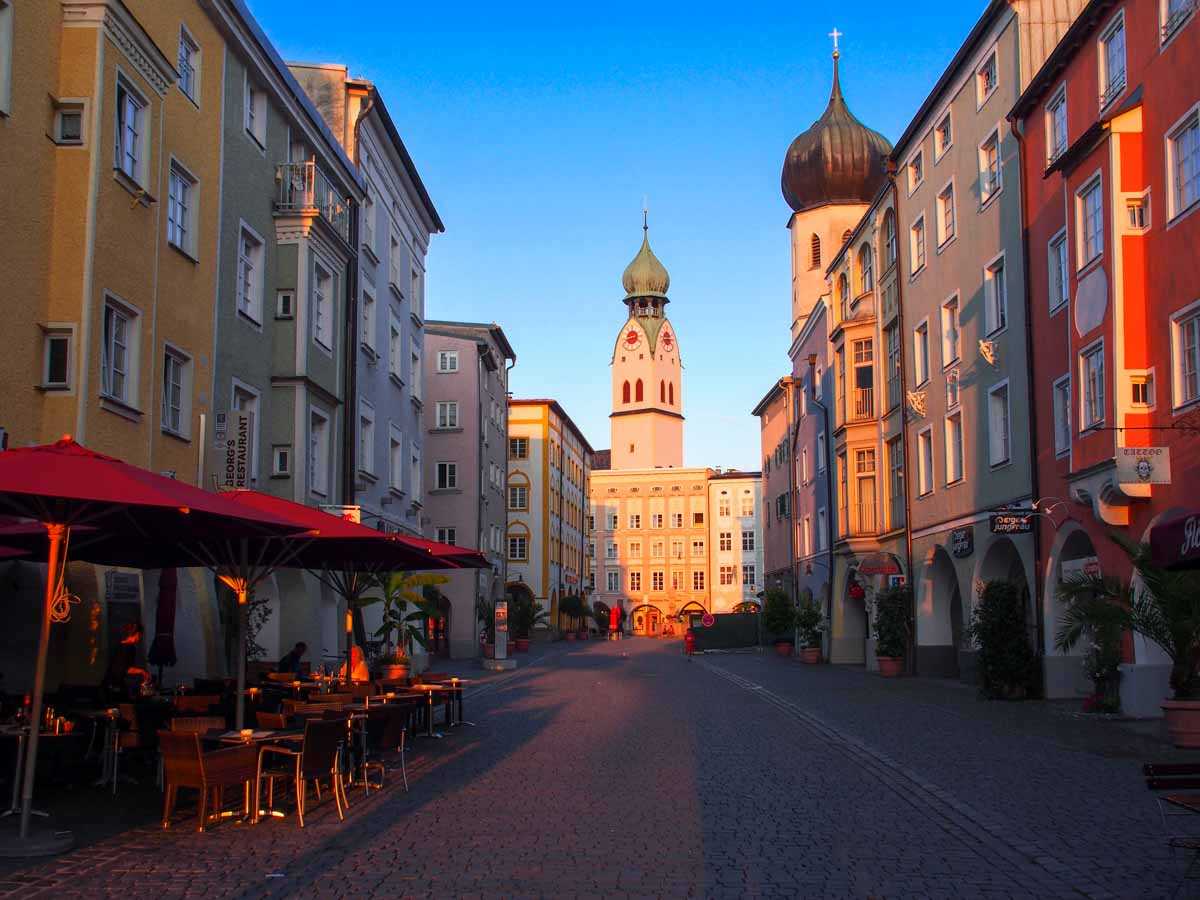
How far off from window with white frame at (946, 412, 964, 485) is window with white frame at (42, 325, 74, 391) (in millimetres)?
20635

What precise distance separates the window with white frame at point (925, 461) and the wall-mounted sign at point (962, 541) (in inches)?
118

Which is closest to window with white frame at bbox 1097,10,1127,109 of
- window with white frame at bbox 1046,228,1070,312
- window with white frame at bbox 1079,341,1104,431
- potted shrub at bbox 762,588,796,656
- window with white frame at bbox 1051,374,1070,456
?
window with white frame at bbox 1046,228,1070,312

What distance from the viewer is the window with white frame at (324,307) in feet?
92.5

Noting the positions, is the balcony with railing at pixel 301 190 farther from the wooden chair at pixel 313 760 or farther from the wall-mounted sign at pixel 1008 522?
the wooden chair at pixel 313 760

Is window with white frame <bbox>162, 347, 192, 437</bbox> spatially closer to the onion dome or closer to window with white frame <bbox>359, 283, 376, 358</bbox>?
window with white frame <bbox>359, 283, 376, 358</bbox>

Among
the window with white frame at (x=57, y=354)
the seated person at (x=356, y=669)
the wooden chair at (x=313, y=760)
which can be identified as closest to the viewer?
the wooden chair at (x=313, y=760)

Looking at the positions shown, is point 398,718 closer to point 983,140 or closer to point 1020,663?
point 1020,663

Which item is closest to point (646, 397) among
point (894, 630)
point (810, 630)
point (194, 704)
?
point (810, 630)

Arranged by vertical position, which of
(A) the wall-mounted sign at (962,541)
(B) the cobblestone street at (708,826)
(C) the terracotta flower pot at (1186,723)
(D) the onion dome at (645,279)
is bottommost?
(B) the cobblestone street at (708,826)

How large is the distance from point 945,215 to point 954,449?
5.84 m

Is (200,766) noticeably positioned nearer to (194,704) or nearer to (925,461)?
(194,704)

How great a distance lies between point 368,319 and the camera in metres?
34.1

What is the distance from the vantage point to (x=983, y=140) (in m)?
28.8

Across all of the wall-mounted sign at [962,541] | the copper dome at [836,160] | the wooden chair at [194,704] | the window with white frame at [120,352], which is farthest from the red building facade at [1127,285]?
the copper dome at [836,160]
